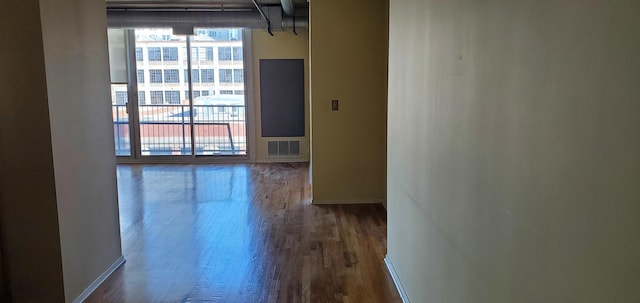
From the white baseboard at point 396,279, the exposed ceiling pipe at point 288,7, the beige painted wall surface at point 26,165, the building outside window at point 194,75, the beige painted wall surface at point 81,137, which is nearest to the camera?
the beige painted wall surface at point 26,165

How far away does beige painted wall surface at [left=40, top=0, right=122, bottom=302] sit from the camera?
2.81 m

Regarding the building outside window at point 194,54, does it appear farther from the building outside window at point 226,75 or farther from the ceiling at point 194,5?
the ceiling at point 194,5

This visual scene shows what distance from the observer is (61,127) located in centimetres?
284

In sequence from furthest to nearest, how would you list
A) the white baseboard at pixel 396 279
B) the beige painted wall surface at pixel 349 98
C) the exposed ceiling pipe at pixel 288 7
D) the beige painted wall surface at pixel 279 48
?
the beige painted wall surface at pixel 279 48
the exposed ceiling pipe at pixel 288 7
the beige painted wall surface at pixel 349 98
the white baseboard at pixel 396 279

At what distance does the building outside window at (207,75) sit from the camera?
855 cm

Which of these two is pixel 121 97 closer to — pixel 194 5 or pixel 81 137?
pixel 194 5

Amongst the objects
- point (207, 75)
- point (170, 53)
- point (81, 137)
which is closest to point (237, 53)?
point (207, 75)

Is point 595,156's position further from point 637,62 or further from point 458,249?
point 458,249

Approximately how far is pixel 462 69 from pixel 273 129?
6920 mm

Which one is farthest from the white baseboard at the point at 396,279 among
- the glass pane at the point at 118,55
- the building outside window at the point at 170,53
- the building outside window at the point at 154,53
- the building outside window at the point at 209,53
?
the glass pane at the point at 118,55

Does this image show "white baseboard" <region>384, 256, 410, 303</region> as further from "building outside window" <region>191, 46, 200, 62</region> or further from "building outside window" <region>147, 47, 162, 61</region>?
"building outside window" <region>147, 47, 162, 61</region>

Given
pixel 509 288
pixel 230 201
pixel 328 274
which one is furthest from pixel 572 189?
pixel 230 201

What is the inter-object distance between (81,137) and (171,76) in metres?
5.72

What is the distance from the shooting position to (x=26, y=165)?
9.11 feet
